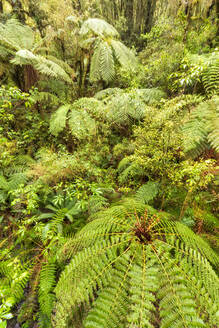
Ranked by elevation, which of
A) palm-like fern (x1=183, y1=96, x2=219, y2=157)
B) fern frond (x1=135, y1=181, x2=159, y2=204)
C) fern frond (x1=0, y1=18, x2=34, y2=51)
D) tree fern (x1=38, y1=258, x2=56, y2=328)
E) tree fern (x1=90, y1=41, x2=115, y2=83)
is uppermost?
fern frond (x1=0, y1=18, x2=34, y2=51)

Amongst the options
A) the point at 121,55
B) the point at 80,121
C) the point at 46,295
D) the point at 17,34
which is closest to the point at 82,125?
the point at 80,121

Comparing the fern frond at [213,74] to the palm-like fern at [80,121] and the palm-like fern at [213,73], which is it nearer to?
the palm-like fern at [213,73]

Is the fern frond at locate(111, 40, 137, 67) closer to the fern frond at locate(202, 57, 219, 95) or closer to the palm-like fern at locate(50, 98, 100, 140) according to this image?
the palm-like fern at locate(50, 98, 100, 140)

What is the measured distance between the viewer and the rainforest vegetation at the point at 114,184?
981mm

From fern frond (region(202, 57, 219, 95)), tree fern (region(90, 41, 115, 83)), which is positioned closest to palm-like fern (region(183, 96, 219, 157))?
fern frond (region(202, 57, 219, 95))

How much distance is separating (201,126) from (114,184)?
1713mm

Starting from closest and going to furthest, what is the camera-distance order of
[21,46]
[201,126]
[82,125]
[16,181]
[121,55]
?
[201,126]
[16,181]
[82,125]
[21,46]
[121,55]

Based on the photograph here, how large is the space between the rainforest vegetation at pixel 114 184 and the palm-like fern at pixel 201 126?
0.05ft

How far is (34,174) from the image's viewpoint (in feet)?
9.05

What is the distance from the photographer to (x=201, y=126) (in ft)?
6.73

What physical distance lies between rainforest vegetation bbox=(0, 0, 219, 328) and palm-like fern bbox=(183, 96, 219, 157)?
0.02m

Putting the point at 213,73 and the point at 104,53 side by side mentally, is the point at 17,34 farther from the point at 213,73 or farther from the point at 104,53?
the point at 213,73

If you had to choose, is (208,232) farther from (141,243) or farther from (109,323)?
(109,323)

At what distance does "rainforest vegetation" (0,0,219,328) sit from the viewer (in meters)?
0.98
